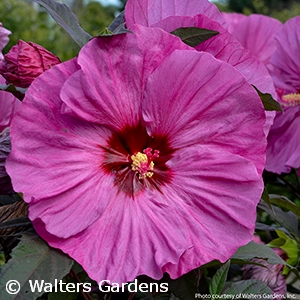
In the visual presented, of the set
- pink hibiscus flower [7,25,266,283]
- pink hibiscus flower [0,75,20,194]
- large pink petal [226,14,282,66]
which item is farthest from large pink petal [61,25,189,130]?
large pink petal [226,14,282,66]

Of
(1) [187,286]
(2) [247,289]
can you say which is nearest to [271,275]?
(2) [247,289]

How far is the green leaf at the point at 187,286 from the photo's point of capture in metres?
0.69

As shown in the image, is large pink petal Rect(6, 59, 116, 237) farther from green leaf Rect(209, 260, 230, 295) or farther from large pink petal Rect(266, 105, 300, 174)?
large pink petal Rect(266, 105, 300, 174)

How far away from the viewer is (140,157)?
685 mm

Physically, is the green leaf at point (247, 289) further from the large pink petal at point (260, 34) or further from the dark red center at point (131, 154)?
the large pink petal at point (260, 34)

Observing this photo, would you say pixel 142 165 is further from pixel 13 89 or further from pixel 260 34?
pixel 260 34

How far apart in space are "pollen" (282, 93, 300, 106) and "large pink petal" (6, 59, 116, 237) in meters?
0.66

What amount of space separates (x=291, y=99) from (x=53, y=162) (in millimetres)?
715

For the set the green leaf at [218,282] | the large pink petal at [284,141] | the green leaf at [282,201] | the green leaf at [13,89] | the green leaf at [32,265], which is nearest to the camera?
the green leaf at [32,265]

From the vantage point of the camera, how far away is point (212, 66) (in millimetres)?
637

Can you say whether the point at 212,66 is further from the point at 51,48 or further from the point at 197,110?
the point at 51,48

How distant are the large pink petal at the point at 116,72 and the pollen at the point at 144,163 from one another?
6 centimetres

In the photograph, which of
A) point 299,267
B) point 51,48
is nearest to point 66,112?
point 299,267

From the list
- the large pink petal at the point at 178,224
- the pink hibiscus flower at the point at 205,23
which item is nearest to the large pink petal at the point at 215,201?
the large pink petal at the point at 178,224
